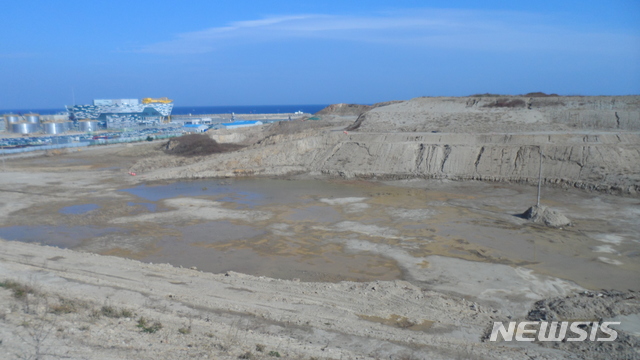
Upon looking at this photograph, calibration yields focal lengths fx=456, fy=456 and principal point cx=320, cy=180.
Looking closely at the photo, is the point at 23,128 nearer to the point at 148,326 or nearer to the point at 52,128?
the point at 52,128

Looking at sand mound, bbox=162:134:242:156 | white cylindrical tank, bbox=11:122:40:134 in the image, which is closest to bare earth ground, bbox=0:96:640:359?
sand mound, bbox=162:134:242:156

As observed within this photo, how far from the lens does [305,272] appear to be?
39.9 feet

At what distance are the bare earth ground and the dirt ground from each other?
0.04 metres

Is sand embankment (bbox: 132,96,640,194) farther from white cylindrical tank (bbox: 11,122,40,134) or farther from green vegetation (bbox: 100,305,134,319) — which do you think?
white cylindrical tank (bbox: 11,122,40,134)

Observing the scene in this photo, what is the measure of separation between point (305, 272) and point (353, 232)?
13.0 ft

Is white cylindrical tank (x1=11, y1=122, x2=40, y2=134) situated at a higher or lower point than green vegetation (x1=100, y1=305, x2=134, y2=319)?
higher

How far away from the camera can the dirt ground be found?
708 cm

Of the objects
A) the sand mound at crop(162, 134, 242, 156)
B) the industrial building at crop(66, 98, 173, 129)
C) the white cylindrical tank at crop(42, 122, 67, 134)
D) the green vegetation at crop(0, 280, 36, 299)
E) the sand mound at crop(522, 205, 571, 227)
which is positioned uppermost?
the industrial building at crop(66, 98, 173, 129)

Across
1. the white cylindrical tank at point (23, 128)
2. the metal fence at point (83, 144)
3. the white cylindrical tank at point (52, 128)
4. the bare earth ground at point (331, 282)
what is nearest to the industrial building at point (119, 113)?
the white cylindrical tank at point (52, 128)

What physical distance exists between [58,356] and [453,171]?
77.1 ft

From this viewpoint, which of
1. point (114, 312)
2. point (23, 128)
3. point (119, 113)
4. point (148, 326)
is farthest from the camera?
point (119, 113)

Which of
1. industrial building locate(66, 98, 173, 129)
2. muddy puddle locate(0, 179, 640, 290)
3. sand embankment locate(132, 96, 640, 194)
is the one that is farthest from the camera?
industrial building locate(66, 98, 173, 129)

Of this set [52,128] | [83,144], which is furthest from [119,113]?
[83,144]

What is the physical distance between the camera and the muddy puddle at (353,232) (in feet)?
41.2
